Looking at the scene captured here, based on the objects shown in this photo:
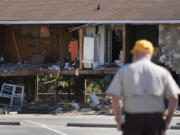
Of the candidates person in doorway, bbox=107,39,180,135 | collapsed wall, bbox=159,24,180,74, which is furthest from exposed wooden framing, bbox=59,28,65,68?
person in doorway, bbox=107,39,180,135

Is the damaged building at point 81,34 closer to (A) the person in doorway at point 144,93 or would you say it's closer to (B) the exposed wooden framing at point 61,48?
(B) the exposed wooden framing at point 61,48

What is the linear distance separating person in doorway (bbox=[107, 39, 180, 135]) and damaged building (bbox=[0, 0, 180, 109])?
14701 millimetres

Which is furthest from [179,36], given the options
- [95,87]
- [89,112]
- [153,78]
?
[153,78]

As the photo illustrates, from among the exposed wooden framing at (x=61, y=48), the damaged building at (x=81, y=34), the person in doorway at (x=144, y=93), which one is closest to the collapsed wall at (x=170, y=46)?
the damaged building at (x=81, y=34)

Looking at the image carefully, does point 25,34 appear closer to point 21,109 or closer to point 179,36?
point 21,109

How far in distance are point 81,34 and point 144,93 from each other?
16.4 metres

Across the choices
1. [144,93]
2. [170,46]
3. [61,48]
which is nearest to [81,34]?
[61,48]

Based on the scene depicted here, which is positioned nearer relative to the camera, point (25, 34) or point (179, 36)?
point (179, 36)

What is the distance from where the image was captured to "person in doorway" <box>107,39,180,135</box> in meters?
5.78

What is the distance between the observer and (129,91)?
5863 millimetres

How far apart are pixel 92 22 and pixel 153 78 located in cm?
1552

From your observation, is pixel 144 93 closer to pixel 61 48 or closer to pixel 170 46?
pixel 170 46

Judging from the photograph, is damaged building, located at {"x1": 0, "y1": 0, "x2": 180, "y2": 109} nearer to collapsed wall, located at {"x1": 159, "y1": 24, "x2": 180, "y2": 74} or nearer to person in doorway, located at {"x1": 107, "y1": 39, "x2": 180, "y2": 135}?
collapsed wall, located at {"x1": 159, "y1": 24, "x2": 180, "y2": 74}

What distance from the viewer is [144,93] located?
19.1ft
